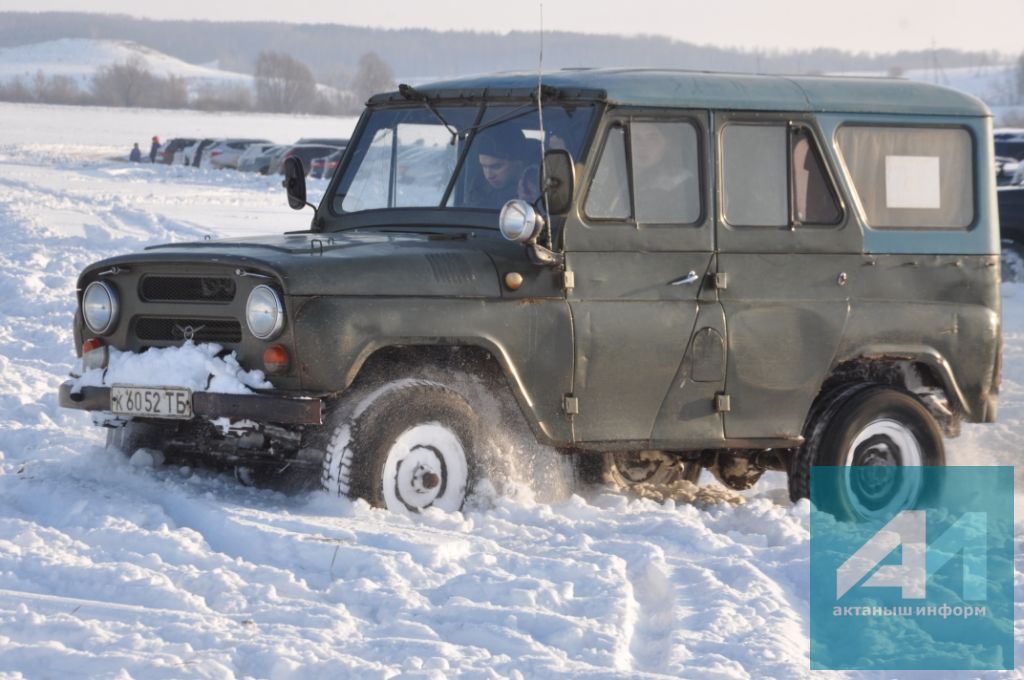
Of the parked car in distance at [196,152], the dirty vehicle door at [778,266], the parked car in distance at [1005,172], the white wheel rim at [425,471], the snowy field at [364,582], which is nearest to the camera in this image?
the snowy field at [364,582]

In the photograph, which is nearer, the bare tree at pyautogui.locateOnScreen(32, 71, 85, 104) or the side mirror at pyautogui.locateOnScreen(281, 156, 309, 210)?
the side mirror at pyautogui.locateOnScreen(281, 156, 309, 210)

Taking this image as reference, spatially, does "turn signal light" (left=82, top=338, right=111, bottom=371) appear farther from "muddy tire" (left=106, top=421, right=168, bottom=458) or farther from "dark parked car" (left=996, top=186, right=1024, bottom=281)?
"dark parked car" (left=996, top=186, right=1024, bottom=281)

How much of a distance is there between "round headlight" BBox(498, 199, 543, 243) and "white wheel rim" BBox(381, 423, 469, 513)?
84 centimetres

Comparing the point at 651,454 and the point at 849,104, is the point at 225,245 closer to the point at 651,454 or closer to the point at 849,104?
the point at 651,454

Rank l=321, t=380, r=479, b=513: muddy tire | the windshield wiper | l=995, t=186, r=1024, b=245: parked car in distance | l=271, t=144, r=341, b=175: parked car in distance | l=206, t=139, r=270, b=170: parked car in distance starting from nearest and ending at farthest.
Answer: l=321, t=380, r=479, b=513: muddy tire < the windshield wiper < l=995, t=186, r=1024, b=245: parked car in distance < l=271, t=144, r=341, b=175: parked car in distance < l=206, t=139, r=270, b=170: parked car in distance

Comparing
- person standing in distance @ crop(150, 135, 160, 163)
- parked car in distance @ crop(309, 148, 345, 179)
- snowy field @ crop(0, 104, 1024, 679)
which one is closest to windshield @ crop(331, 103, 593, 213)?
snowy field @ crop(0, 104, 1024, 679)

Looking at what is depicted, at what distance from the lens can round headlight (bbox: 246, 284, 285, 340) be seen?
6.63 metres

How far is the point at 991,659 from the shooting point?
5.50 meters

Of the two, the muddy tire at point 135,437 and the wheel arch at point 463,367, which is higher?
the wheel arch at point 463,367

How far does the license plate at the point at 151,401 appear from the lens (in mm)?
6816

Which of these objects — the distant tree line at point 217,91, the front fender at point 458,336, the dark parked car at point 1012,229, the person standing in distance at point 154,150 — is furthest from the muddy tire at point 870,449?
the distant tree line at point 217,91

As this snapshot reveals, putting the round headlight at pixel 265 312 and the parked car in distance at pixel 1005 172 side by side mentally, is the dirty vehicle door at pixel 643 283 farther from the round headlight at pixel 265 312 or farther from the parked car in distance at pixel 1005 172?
the parked car in distance at pixel 1005 172

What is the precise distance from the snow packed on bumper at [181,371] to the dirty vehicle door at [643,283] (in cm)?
144

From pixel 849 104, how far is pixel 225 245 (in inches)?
119
